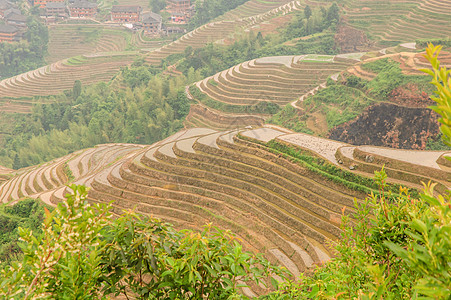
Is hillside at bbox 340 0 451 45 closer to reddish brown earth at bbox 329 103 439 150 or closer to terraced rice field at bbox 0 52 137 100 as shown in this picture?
reddish brown earth at bbox 329 103 439 150

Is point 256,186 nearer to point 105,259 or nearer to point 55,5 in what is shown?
point 105,259

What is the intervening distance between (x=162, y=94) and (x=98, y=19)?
150 feet

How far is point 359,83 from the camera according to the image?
28.2 m

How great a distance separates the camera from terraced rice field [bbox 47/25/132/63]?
63531 millimetres

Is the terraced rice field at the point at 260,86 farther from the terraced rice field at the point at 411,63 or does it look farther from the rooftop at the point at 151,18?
the rooftop at the point at 151,18

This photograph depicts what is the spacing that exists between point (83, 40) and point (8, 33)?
12767 mm

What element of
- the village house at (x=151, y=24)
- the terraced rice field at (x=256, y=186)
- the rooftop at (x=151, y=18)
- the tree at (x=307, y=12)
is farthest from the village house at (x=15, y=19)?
the terraced rice field at (x=256, y=186)

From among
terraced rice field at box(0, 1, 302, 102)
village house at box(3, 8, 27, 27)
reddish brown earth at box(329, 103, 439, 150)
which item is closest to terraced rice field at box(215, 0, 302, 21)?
terraced rice field at box(0, 1, 302, 102)

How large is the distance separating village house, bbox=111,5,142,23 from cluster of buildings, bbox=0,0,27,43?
56.8 feet

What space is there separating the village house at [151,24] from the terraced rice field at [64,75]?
10799 mm

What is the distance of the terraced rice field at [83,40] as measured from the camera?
2501 inches

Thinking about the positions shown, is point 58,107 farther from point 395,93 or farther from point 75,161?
point 395,93

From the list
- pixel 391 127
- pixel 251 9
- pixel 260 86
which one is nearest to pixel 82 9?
pixel 251 9

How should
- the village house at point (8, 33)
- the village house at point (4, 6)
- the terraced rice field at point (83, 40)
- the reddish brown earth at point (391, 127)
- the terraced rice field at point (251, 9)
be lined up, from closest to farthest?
the reddish brown earth at point (391, 127) → the village house at point (8, 33) → the terraced rice field at point (251, 9) → the terraced rice field at point (83, 40) → the village house at point (4, 6)
